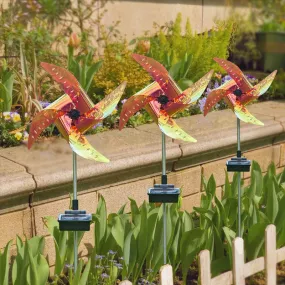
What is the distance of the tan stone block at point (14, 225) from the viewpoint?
2.90m


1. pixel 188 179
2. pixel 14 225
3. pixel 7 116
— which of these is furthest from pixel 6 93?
pixel 188 179

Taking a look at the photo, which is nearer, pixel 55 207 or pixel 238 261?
pixel 238 261

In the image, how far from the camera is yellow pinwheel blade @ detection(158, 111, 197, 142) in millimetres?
2598

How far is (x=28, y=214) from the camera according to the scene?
2.97 m

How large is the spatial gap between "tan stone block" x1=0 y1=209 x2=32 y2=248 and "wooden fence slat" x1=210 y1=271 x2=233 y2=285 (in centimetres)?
90

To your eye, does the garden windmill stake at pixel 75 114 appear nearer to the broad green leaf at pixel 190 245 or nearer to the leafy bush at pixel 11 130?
the broad green leaf at pixel 190 245

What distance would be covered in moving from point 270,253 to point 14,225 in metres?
Answer: 1.22

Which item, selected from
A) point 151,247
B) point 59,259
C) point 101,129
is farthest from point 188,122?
point 59,259

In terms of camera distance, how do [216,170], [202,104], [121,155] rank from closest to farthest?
1. [121,155]
2. [216,170]
3. [202,104]

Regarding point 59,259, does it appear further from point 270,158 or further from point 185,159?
point 270,158

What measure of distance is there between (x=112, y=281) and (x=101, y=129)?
1172mm

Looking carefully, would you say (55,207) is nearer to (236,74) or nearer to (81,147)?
(81,147)

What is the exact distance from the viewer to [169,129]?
8.61 feet

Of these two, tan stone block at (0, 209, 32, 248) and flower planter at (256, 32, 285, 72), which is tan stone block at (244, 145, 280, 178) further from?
flower planter at (256, 32, 285, 72)
